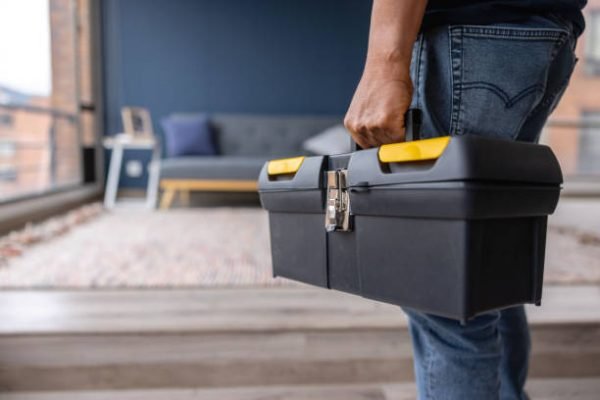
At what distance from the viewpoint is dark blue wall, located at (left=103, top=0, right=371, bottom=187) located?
14.1 ft

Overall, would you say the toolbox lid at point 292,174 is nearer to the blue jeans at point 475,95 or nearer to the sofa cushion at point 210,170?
the blue jeans at point 475,95

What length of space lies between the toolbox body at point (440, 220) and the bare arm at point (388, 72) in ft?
0.10

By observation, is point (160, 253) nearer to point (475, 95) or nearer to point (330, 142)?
point (475, 95)

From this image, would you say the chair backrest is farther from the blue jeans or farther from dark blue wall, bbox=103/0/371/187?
the blue jeans

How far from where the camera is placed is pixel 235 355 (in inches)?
43.3

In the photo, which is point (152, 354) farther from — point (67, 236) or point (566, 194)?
point (566, 194)

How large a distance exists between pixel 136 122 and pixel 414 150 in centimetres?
378

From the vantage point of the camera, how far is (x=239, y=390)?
1066mm

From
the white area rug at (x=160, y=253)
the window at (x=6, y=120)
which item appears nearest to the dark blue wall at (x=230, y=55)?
the window at (x=6, y=120)

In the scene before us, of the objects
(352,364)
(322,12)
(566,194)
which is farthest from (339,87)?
(352,364)

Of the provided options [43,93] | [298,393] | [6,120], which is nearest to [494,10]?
[298,393]

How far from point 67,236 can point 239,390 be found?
173 cm

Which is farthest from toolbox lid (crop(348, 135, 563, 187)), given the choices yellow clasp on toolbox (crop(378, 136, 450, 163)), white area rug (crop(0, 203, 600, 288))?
white area rug (crop(0, 203, 600, 288))

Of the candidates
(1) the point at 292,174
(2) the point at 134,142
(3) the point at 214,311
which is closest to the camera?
(1) the point at 292,174
